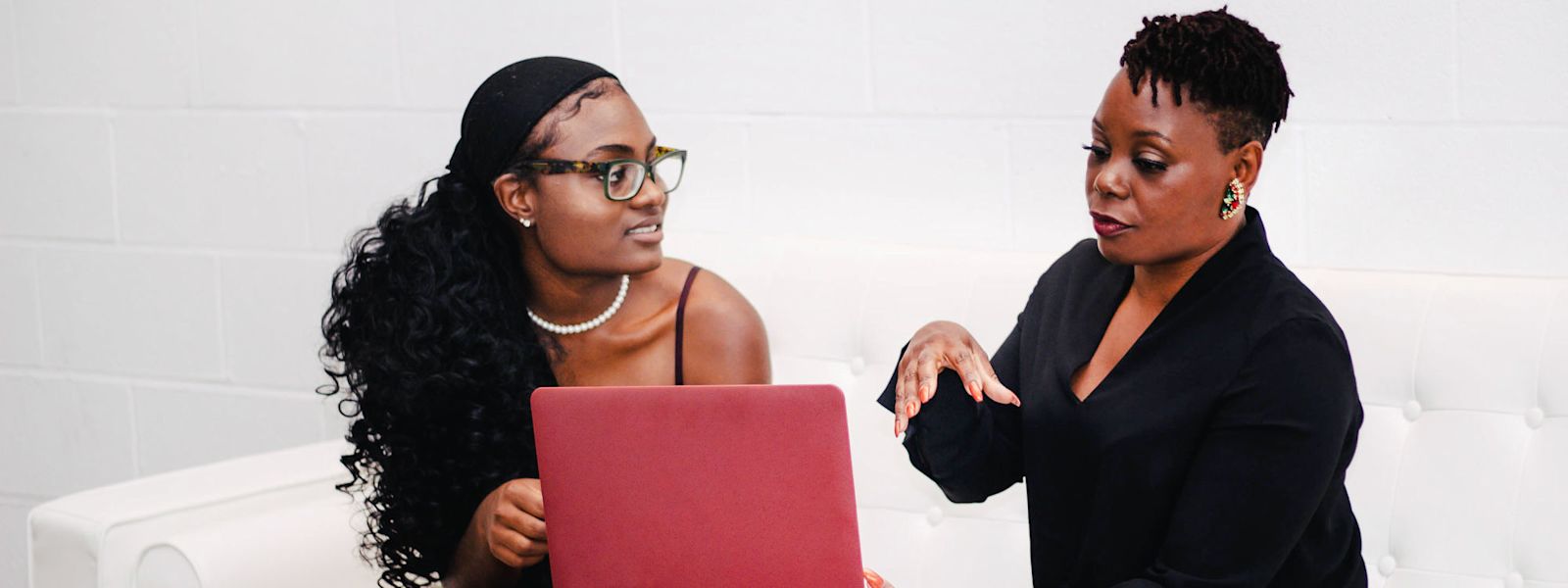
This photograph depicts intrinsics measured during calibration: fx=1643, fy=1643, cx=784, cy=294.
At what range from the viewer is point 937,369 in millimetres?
1458

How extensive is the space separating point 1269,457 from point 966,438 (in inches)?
12.1

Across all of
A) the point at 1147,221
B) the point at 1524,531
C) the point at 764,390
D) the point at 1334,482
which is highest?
the point at 1147,221

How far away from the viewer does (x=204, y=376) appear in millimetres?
3076

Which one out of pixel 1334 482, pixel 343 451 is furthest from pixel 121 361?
pixel 1334 482

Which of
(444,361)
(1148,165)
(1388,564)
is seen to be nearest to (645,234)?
(444,361)

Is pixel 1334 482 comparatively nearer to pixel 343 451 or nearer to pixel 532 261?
pixel 532 261

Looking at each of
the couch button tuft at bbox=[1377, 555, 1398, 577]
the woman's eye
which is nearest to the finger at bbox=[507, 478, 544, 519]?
the woman's eye

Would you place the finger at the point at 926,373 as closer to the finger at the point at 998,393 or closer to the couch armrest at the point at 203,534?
the finger at the point at 998,393

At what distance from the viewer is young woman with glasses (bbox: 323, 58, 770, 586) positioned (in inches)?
70.2

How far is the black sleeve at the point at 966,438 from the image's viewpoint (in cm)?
155

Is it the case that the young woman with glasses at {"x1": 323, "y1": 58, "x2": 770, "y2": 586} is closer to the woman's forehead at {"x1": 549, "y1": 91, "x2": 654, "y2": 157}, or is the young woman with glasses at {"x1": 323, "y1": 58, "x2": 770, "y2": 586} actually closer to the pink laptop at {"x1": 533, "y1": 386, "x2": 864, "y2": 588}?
the woman's forehead at {"x1": 549, "y1": 91, "x2": 654, "y2": 157}

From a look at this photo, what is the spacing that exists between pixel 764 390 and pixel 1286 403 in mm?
437

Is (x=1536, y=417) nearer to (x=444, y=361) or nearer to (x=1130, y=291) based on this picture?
(x=1130, y=291)

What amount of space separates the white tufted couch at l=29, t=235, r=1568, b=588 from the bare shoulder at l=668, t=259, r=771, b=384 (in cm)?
26
